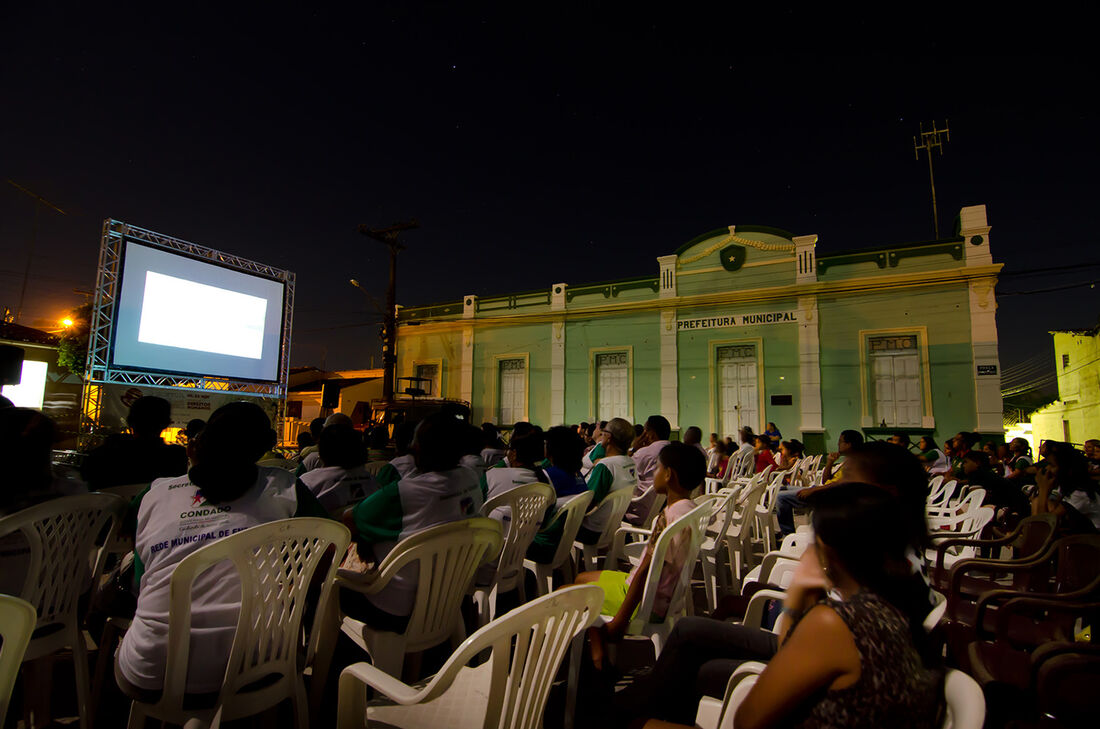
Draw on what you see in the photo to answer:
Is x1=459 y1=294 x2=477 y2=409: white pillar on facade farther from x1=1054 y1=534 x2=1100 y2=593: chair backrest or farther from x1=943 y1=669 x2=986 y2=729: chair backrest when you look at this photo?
x1=943 y1=669 x2=986 y2=729: chair backrest

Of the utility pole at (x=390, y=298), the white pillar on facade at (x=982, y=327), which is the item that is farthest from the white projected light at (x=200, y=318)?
the white pillar on facade at (x=982, y=327)

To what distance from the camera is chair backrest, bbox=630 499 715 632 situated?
88.3 inches

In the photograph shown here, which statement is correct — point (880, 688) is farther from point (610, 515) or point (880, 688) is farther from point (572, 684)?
point (610, 515)

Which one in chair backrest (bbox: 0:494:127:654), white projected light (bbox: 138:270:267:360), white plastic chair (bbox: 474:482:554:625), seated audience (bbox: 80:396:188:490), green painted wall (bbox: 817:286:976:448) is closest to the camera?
chair backrest (bbox: 0:494:127:654)

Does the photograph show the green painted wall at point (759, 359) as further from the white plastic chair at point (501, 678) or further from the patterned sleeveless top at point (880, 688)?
the white plastic chair at point (501, 678)

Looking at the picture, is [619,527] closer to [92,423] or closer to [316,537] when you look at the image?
[316,537]

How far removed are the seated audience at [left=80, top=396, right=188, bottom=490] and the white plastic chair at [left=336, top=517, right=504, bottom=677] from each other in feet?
5.86

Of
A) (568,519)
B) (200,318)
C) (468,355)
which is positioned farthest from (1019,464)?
(468,355)

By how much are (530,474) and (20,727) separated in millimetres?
2625

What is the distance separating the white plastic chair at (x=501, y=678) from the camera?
115 centimetres

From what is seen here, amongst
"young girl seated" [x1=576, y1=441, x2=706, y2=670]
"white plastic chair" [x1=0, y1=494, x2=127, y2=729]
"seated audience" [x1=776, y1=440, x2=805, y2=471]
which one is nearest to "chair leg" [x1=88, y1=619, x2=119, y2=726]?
"white plastic chair" [x1=0, y1=494, x2=127, y2=729]

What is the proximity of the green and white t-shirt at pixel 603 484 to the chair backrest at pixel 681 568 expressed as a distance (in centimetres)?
126

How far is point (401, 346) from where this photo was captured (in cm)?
1925

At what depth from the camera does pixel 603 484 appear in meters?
3.88
